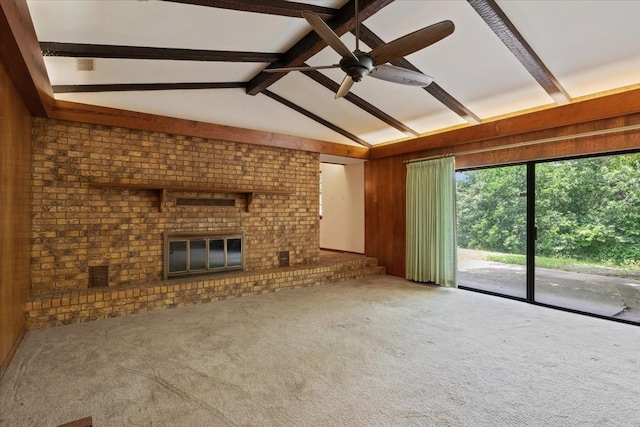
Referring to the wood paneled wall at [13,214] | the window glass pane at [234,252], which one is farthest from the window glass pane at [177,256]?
the wood paneled wall at [13,214]

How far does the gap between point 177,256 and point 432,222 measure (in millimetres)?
3819

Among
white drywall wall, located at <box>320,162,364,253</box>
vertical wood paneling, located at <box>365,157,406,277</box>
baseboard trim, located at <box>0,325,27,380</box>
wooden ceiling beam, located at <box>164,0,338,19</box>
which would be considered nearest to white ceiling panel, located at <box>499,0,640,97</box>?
wooden ceiling beam, located at <box>164,0,338,19</box>

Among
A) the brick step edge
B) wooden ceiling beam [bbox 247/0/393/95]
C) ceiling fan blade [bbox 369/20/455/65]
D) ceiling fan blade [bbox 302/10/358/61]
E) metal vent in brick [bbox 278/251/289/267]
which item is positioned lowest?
the brick step edge

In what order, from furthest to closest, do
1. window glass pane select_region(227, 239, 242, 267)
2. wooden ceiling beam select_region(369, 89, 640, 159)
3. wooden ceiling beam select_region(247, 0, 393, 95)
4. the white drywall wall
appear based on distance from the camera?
1. the white drywall wall
2. window glass pane select_region(227, 239, 242, 267)
3. wooden ceiling beam select_region(369, 89, 640, 159)
4. wooden ceiling beam select_region(247, 0, 393, 95)

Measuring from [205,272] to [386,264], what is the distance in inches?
128

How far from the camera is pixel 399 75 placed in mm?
2607

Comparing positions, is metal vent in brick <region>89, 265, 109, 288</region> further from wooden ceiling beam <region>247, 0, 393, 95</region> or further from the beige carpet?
wooden ceiling beam <region>247, 0, 393, 95</region>

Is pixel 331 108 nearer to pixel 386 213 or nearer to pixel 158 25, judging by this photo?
pixel 386 213

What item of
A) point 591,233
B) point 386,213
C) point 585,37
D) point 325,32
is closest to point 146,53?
point 325,32

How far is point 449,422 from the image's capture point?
1.87 m

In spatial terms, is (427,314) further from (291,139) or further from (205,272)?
(291,139)

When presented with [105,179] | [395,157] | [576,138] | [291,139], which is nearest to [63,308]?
[105,179]

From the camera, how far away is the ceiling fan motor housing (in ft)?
7.56

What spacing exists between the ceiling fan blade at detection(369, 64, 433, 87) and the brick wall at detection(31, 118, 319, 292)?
9.67 ft
